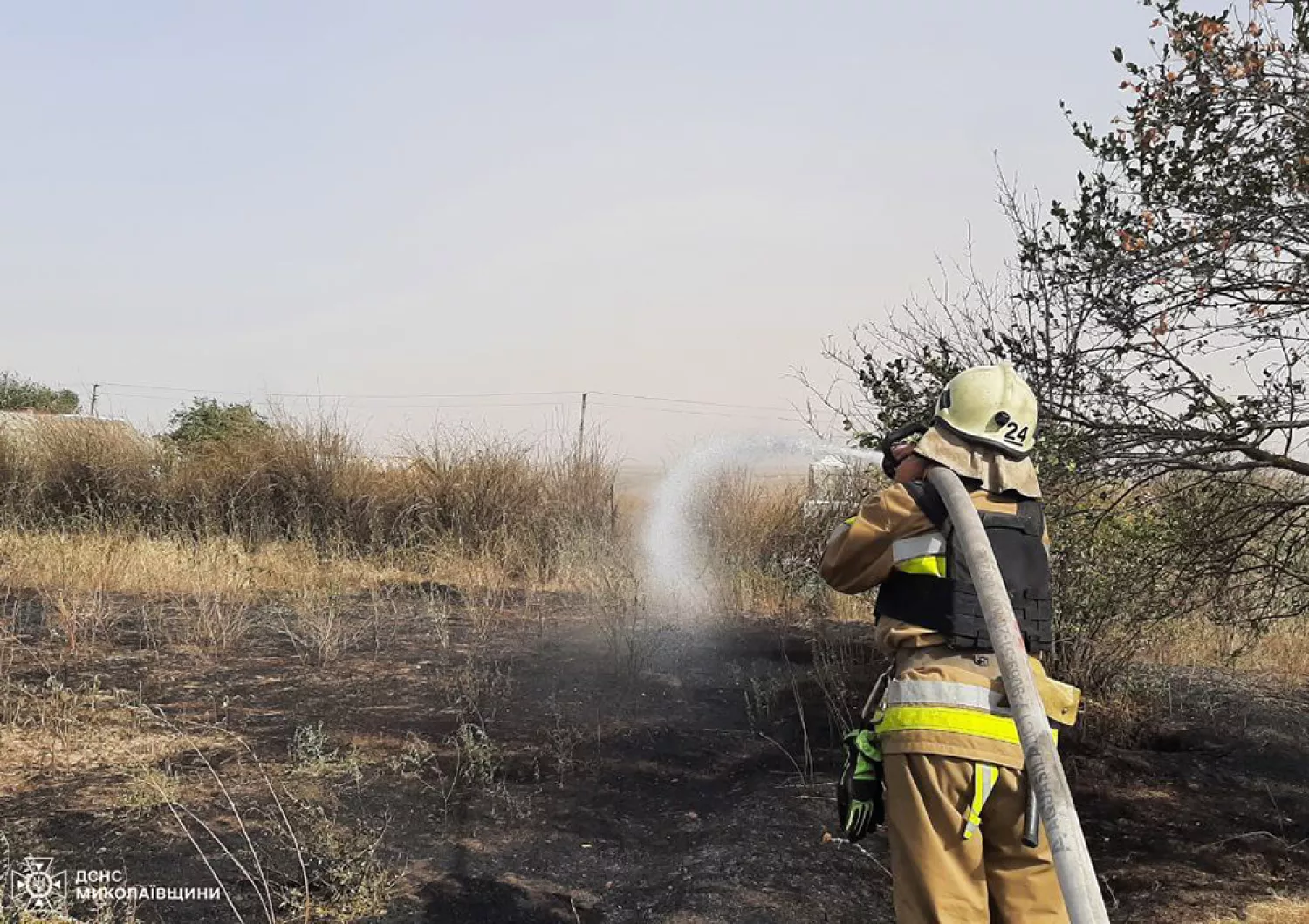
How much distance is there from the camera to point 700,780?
4891 mm

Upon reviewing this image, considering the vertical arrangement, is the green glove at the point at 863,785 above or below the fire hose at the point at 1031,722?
below

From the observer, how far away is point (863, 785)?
258cm

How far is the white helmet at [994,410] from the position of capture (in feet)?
8.41

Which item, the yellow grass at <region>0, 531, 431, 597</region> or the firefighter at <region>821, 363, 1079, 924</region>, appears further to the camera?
the yellow grass at <region>0, 531, 431, 597</region>

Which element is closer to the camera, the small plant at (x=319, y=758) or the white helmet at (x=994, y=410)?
the white helmet at (x=994, y=410)

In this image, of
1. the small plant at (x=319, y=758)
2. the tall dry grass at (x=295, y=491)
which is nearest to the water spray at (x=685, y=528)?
the tall dry grass at (x=295, y=491)

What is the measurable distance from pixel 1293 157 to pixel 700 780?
11.7 feet

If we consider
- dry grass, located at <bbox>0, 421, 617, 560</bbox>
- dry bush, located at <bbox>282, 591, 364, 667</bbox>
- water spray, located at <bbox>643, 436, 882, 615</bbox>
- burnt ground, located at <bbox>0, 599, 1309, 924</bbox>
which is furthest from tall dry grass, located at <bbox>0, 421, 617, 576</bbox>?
burnt ground, located at <bbox>0, 599, 1309, 924</bbox>

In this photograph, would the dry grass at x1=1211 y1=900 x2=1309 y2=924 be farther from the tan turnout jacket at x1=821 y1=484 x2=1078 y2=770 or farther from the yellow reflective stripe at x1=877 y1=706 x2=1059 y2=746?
the yellow reflective stripe at x1=877 y1=706 x2=1059 y2=746

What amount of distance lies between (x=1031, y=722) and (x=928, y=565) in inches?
20.7

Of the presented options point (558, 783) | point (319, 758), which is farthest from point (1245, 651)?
point (319, 758)

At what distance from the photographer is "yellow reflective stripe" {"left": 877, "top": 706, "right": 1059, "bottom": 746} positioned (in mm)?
2412

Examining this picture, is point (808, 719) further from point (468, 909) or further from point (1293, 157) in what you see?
point (1293, 157)

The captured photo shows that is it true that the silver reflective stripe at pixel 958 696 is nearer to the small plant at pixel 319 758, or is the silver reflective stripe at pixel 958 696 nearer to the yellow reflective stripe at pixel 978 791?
the yellow reflective stripe at pixel 978 791
